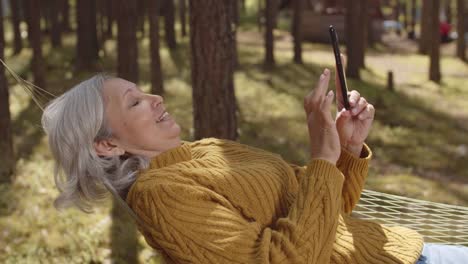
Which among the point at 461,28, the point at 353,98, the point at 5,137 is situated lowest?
the point at 461,28

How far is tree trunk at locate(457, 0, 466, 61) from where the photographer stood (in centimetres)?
2077

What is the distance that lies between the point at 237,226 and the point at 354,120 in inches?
28.5

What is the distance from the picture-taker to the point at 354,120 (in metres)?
2.92

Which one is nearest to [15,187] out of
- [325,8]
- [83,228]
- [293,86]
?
[83,228]

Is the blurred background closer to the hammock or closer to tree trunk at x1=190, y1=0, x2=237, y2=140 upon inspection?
tree trunk at x1=190, y1=0, x2=237, y2=140

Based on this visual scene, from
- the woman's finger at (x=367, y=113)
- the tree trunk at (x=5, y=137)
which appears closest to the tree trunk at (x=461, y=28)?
the tree trunk at (x=5, y=137)

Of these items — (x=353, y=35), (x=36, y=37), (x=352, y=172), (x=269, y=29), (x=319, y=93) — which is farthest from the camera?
(x=269, y=29)

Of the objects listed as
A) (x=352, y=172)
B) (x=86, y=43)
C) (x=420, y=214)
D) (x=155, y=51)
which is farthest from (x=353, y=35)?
(x=352, y=172)

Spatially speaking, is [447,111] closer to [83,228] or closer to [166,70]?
A: [166,70]

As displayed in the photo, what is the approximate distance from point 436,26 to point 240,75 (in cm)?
478

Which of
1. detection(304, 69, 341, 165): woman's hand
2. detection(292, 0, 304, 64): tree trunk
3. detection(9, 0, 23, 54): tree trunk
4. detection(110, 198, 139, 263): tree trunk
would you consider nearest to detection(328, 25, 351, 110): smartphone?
detection(304, 69, 341, 165): woman's hand

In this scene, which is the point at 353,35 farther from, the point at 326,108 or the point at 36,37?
the point at 326,108

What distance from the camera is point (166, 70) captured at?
1756 centimetres

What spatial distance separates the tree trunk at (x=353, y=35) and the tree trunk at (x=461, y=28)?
4.66 metres
